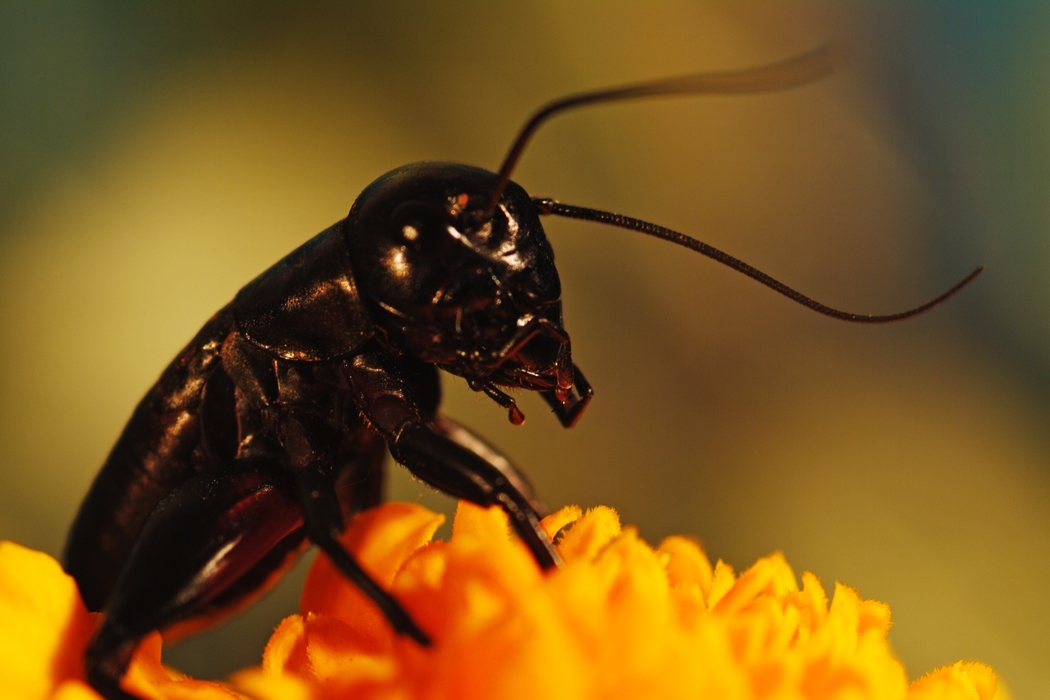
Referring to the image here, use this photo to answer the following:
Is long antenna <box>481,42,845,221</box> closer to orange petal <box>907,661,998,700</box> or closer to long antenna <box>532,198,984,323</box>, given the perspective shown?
long antenna <box>532,198,984,323</box>

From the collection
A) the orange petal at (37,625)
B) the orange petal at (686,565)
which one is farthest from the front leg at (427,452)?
the orange petal at (37,625)

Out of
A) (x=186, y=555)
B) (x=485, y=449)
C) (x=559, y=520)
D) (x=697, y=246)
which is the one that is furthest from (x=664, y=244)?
(x=186, y=555)

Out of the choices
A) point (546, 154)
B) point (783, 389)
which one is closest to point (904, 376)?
point (783, 389)

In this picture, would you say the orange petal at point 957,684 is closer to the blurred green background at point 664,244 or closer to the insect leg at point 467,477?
the insect leg at point 467,477

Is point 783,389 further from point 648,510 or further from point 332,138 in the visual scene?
point 332,138

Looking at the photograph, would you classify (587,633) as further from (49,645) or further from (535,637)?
(49,645)
